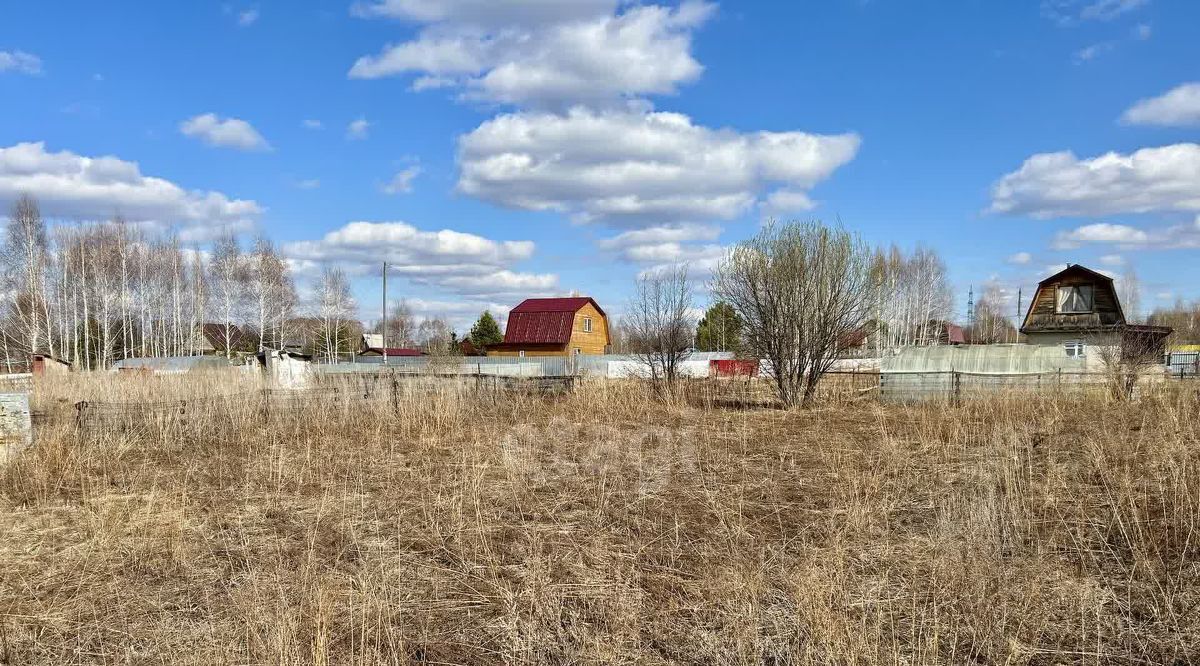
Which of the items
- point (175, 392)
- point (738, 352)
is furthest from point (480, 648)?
point (738, 352)

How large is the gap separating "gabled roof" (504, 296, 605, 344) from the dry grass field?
96.4ft

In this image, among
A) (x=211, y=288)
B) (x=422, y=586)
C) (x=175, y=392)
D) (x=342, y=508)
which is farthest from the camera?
(x=211, y=288)

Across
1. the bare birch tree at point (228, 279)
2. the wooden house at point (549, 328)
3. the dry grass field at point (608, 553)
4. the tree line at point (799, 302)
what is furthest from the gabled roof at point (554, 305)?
the dry grass field at point (608, 553)

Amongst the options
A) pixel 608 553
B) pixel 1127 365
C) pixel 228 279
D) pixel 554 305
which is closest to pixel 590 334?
pixel 554 305

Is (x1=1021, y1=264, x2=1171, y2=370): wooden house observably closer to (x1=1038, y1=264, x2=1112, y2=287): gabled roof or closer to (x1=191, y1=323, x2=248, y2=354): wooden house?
(x1=1038, y1=264, x2=1112, y2=287): gabled roof

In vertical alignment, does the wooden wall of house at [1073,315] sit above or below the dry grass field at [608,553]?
above

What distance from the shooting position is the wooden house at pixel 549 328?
128ft

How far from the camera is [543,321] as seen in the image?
131 ft

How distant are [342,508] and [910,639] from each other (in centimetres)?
461

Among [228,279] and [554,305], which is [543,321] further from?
[228,279]

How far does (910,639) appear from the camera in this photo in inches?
130

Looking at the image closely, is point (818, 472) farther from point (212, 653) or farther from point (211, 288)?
point (211, 288)

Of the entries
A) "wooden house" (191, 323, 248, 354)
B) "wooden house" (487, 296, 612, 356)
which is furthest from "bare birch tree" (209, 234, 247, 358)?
"wooden house" (487, 296, 612, 356)

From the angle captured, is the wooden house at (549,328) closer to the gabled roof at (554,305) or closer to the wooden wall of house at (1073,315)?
the gabled roof at (554,305)
